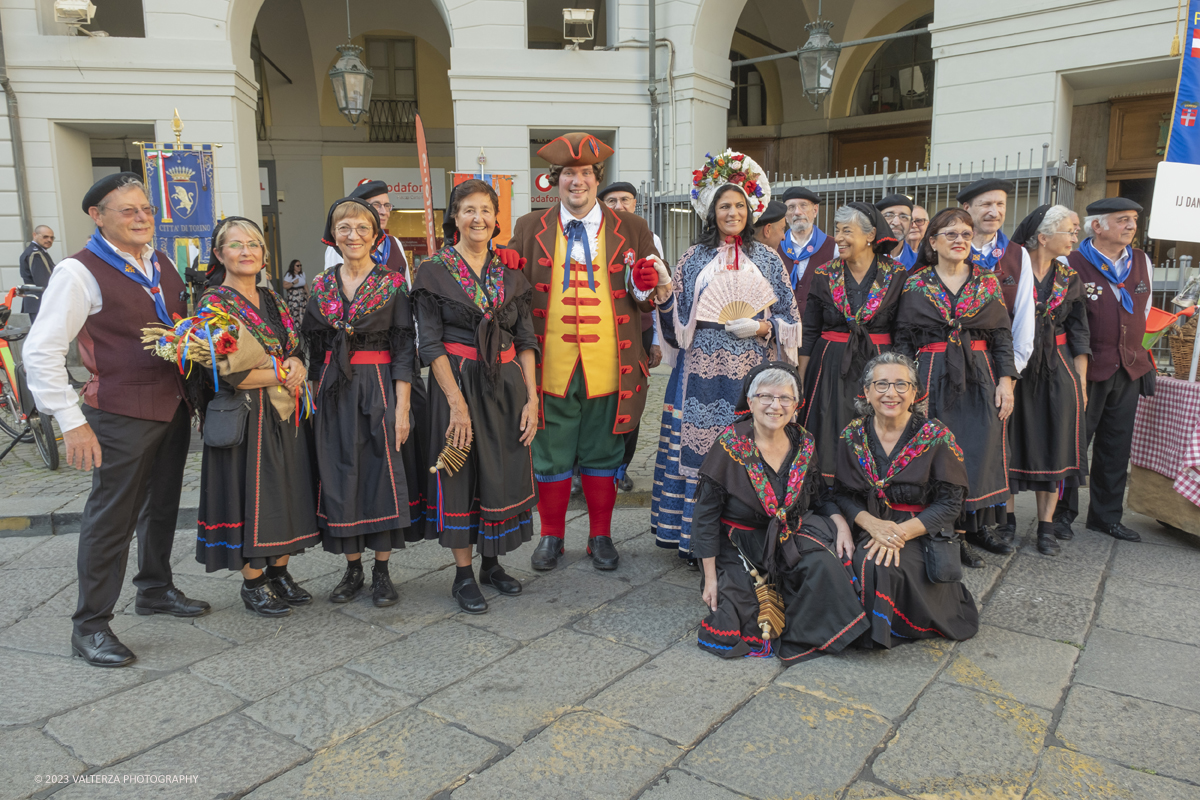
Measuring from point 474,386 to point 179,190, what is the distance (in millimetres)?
6935

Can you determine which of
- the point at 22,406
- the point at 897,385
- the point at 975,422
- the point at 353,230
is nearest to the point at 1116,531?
the point at 975,422

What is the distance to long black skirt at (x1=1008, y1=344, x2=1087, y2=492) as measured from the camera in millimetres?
4105

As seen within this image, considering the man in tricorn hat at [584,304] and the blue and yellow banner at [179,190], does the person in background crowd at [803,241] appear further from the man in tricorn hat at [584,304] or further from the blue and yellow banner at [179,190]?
the blue and yellow banner at [179,190]

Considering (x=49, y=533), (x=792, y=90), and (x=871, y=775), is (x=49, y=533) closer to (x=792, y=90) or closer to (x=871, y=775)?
(x=871, y=775)

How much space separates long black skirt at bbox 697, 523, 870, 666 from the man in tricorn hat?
0.98m

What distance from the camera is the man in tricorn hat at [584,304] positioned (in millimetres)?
3730

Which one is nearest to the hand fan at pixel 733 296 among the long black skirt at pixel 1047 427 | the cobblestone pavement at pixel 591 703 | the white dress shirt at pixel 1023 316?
the white dress shirt at pixel 1023 316

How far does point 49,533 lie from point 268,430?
2.53 meters

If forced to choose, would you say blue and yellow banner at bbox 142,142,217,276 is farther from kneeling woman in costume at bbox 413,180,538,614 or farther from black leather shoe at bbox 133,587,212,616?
kneeling woman in costume at bbox 413,180,538,614

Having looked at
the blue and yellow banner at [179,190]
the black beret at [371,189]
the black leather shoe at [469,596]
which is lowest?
the black leather shoe at [469,596]

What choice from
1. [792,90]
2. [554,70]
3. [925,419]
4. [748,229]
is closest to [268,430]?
[748,229]

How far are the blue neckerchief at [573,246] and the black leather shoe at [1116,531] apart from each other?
3185mm

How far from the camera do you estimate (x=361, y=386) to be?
3.33 meters

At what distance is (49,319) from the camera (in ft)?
9.21
